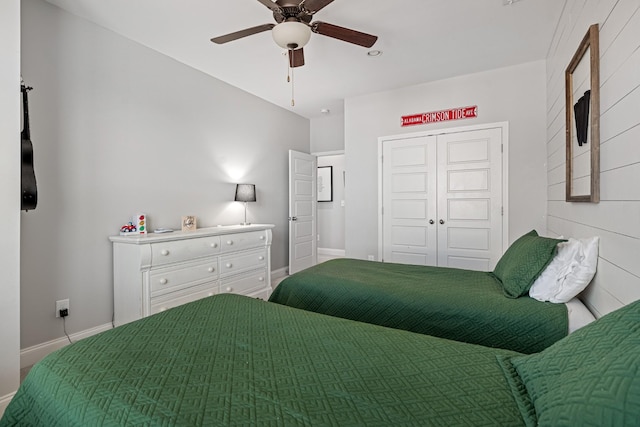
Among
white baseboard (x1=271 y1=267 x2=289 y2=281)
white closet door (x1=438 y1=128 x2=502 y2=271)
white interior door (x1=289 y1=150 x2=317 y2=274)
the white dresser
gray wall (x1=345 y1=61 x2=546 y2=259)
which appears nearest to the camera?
the white dresser

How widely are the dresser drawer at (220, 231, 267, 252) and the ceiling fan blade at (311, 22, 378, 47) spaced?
86.4 inches

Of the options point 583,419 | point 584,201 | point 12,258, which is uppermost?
point 584,201

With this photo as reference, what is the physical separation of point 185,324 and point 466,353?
119 centimetres

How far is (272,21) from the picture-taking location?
9.00ft

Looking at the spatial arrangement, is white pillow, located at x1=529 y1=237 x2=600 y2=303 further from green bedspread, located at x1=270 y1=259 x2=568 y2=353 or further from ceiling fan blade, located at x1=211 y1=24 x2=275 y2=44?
ceiling fan blade, located at x1=211 y1=24 x2=275 y2=44

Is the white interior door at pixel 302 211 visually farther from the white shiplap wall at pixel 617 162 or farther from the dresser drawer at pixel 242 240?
the white shiplap wall at pixel 617 162

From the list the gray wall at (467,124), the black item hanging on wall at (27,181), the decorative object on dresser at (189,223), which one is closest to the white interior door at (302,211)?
the gray wall at (467,124)

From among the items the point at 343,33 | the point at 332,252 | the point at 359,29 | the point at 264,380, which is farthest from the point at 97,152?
the point at 332,252

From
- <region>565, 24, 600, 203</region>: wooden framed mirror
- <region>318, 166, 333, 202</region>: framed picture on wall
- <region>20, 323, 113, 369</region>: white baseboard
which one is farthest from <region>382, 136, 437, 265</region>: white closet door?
<region>20, 323, 113, 369</region>: white baseboard

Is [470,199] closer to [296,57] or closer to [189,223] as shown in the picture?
[296,57]

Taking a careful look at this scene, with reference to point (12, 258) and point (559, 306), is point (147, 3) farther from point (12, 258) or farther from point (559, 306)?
point (559, 306)

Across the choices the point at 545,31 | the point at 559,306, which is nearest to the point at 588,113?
the point at 559,306

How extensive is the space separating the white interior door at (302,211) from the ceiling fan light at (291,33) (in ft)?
9.26

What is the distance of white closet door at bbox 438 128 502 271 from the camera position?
3.72 m
